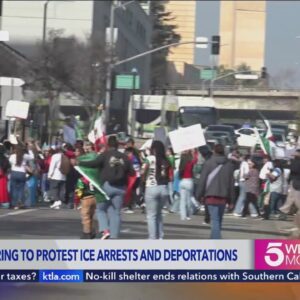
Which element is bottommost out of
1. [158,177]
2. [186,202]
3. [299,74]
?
[186,202]

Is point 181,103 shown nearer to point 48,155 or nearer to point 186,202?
point 186,202

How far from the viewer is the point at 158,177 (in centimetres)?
1187

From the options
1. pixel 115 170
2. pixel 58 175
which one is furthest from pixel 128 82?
pixel 115 170

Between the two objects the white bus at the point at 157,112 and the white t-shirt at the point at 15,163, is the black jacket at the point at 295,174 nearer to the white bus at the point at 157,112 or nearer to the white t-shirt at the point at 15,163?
the white bus at the point at 157,112

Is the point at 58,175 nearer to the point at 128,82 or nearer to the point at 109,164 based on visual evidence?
the point at 128,82

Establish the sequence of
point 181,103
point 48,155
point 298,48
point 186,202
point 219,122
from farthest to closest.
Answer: point 219,122, point 48,155, point 181,103, point 186,202, point 298,48

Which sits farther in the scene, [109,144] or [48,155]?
[48,155]

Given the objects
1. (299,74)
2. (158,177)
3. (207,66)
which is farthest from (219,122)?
(299,74)

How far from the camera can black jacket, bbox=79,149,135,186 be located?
11727mm

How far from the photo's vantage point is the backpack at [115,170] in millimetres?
11719

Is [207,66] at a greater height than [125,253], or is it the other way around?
[207,66]

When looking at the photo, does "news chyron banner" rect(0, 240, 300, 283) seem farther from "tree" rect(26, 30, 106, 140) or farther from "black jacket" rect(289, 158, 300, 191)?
"tree" rect(26, 30, 106, 140)

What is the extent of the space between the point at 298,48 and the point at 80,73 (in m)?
31.5

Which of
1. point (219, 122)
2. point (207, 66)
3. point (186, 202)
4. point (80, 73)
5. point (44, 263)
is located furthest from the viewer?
point (80, 73)
